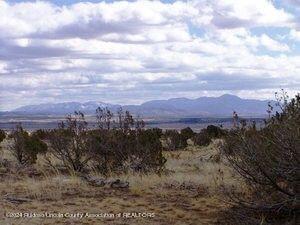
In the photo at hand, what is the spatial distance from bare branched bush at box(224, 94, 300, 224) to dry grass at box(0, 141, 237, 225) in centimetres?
89

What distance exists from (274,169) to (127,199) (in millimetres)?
3658

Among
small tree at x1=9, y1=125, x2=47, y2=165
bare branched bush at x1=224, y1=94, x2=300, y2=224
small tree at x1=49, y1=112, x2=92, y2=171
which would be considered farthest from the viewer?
small tree at x1=9, y1=125, x2=47, y2=165

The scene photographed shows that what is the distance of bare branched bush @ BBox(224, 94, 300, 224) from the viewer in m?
8.10

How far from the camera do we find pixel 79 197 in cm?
1125

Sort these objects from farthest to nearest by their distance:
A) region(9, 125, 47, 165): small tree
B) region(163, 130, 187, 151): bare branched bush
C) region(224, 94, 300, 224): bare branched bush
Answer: region(163, 130, 187, 151): bare branched bush → region(9, 125, 47, 165): small tree → region(224, 94, 300, 224): bare branched bush

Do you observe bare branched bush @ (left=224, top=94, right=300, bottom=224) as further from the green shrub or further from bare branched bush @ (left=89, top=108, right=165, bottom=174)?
the green shrub

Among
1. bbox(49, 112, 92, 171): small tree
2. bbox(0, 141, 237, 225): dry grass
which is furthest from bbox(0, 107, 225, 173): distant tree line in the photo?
bbox(0, 141, 237, 225): dry grass

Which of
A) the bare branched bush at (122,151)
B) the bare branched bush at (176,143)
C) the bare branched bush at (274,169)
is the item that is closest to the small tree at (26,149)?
the bare branched bush at (122,151)

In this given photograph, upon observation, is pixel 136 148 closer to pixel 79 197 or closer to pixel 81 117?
pixel 81 117

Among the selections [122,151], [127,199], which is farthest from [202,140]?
[127,199]

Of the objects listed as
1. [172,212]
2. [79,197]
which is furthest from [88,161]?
[172,212]

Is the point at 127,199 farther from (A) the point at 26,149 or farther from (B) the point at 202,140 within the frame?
(B) the point at 202,140

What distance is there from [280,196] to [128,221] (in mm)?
2523

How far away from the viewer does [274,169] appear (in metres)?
8.27
